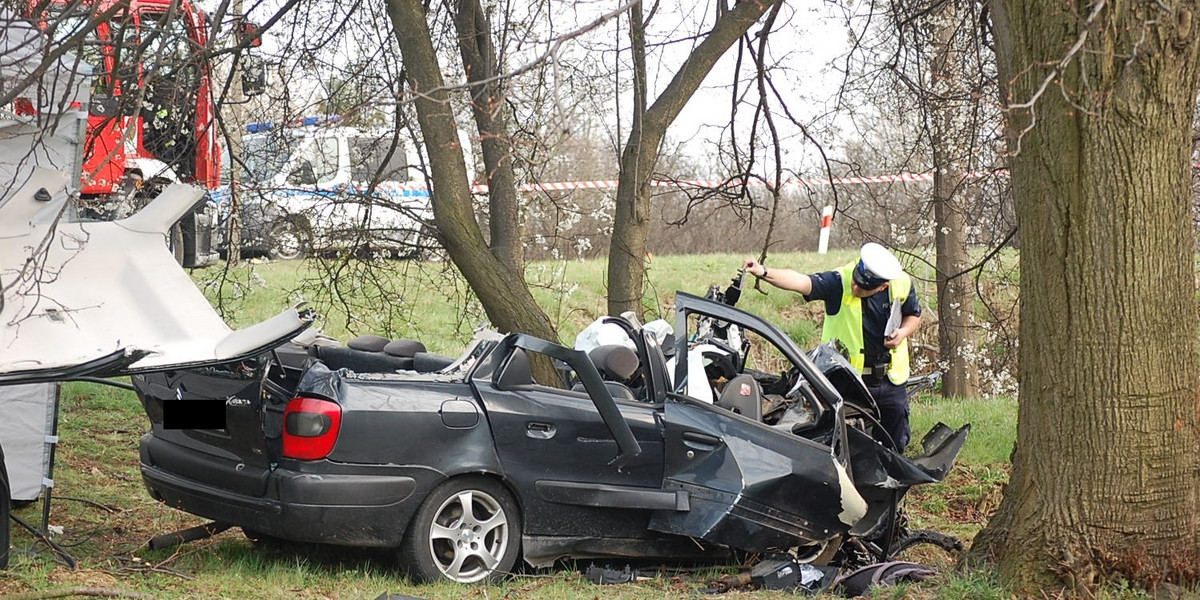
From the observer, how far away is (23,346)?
520 centimetres

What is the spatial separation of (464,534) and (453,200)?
2746mm

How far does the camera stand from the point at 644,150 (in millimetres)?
8383

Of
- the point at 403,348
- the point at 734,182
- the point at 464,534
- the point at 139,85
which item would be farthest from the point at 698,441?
the point at 734,182

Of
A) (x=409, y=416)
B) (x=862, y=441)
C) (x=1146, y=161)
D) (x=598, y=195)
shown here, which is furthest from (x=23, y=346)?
(x=598, y=195)

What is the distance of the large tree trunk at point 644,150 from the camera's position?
8.32m

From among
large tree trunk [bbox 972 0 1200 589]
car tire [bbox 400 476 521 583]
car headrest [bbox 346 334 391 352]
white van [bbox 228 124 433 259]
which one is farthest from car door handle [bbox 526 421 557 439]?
white van [bbox 228 124 433 259]

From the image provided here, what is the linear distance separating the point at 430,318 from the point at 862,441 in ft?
29.4

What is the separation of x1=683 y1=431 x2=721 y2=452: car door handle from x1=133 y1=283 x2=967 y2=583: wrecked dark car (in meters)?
0.01

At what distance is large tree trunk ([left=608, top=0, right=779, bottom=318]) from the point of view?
8.32m

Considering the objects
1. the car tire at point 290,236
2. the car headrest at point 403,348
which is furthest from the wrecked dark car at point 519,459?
the car tire at point 290,236

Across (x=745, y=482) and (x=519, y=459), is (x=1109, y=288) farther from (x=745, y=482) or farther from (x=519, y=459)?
(x=519, y=459)

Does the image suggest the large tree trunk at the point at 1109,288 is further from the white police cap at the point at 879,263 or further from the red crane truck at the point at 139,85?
the red crane truck at the point at 139,85

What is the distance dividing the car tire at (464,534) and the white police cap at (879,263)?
3.08 meters

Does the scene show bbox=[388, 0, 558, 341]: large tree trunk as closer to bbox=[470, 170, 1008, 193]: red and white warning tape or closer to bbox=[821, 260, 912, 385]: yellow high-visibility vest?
bbox=[470, 170, 1008, 193]: red and white warning tape
